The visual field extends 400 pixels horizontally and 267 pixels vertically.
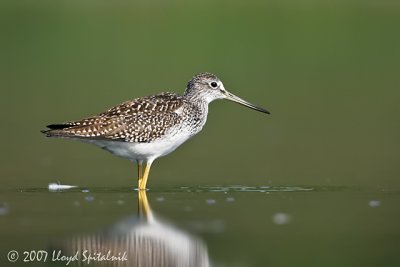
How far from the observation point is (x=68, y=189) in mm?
13680

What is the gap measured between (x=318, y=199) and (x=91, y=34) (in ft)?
65.0

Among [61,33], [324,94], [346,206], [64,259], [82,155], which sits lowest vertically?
[64,259]

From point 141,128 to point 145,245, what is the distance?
400cm

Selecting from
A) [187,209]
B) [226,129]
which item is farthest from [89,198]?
[226,129]

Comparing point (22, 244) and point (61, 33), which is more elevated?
point (61, 33)

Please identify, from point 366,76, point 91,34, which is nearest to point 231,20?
point 91,34

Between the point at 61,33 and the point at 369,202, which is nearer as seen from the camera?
the point at 369,202

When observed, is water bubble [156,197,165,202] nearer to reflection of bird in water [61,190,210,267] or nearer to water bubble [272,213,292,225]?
reflection of bird in water [61,190,210,267]

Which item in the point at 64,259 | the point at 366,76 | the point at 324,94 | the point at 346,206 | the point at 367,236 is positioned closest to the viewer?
the point at 64,259

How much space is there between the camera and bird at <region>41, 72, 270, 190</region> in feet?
45.0

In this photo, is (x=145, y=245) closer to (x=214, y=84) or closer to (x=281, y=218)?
(x=281, y=218)

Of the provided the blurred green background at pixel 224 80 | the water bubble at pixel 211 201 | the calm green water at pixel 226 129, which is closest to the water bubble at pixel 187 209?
the calm green water at pixel 226 129

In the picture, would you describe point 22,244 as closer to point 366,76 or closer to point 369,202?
point 369,202

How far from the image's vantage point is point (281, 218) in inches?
450
